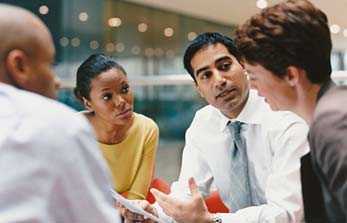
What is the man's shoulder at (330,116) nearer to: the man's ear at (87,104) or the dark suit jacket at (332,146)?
the dark suit jacket at (332,146)

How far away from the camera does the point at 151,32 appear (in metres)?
6.54

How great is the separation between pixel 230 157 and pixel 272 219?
478 millimetres

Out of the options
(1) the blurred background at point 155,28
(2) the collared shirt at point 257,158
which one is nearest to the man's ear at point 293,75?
(2) the collared shirt at point 257,158

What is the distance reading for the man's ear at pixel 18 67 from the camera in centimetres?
102

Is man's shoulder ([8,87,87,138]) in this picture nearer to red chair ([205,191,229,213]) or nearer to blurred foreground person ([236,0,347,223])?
blurred foreground person ([236,0,347,223])

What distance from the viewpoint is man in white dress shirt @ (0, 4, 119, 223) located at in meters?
0.90

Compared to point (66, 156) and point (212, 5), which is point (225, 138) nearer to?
point (66, 156)

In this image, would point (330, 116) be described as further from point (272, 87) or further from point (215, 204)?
point (215, 204)

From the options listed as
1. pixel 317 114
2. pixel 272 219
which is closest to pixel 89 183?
pixel 317 114

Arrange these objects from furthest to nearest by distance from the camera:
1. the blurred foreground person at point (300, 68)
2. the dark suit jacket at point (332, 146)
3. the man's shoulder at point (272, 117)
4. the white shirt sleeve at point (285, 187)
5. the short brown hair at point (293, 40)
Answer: the man's shoulder at point (272, 117) → the white shirt sleeve at point (285, 187) → the short brown hair at point (293, 40) → the blurred foreground person at point (300, 68) → the dark suit jacket at point (332, 146)

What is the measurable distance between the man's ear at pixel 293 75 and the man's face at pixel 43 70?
2.16 ft

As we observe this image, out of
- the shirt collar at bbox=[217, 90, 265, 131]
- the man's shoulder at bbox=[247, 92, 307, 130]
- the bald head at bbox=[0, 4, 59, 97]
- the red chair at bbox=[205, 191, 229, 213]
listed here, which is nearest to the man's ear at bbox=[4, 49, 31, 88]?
the bald head at bbox=[0, 4, 59, 97]

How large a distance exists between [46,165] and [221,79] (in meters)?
1.24

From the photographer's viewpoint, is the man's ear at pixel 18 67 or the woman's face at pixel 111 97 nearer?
the man's ear at pixel 18 67
